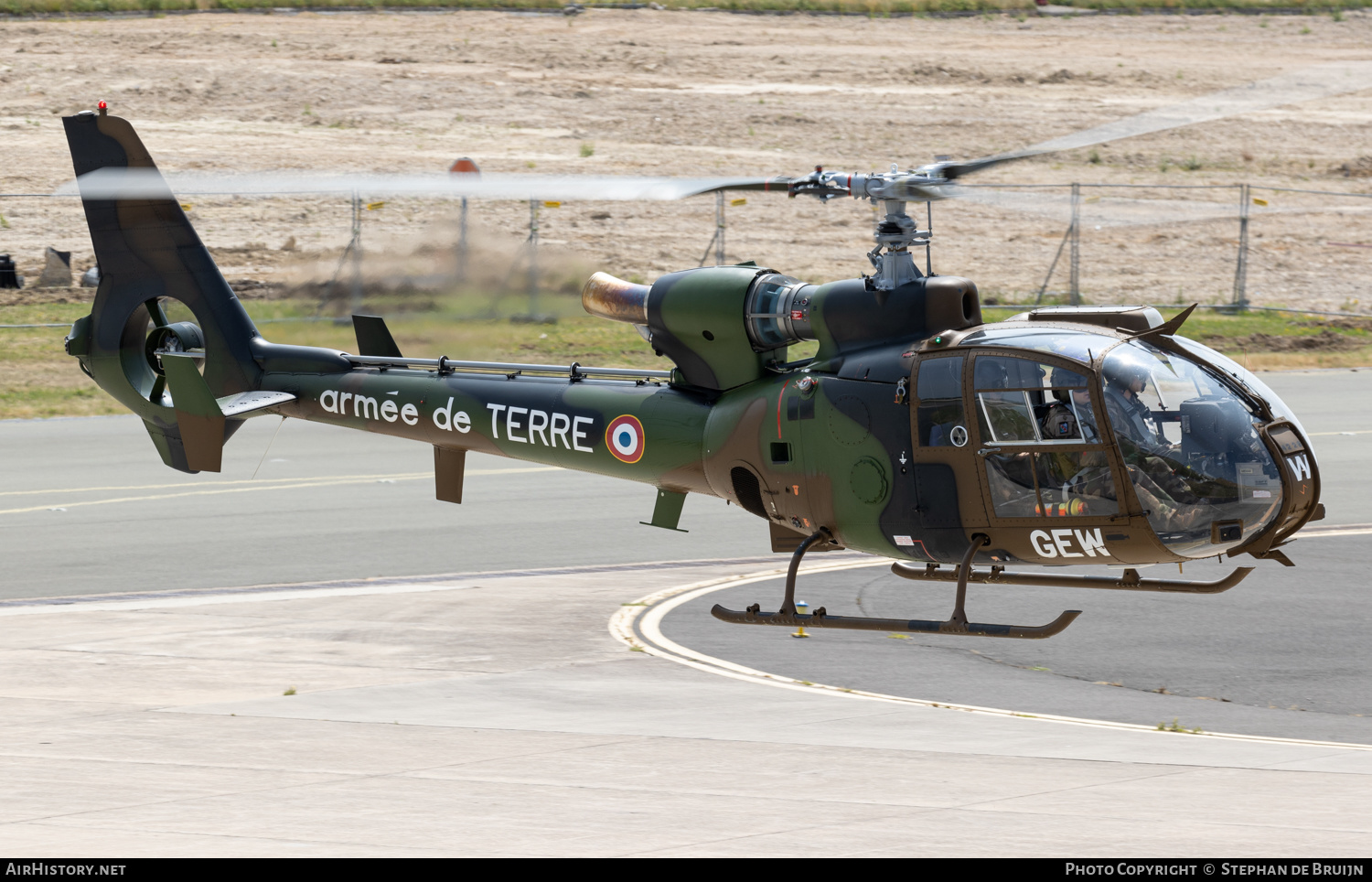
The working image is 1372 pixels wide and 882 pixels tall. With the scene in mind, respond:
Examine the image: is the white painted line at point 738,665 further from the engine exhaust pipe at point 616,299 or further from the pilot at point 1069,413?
the engine exhaust pipe at point 616,299

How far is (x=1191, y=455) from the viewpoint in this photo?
12016mm

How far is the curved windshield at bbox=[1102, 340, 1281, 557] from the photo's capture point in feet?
39.1

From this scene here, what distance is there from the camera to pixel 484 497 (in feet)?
82.5

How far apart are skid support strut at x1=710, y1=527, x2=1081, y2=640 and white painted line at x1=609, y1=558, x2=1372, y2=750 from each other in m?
1.48

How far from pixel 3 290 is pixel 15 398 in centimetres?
830

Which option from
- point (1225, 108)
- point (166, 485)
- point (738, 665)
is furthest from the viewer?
point (166, 485)

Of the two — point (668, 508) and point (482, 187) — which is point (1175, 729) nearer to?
point (668, 508)

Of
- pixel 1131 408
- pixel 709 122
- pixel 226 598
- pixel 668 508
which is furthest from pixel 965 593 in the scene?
pixel 709 122

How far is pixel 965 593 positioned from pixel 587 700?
12.1ft

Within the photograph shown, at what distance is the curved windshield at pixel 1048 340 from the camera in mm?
12406

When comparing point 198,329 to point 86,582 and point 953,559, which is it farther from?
point 953,559

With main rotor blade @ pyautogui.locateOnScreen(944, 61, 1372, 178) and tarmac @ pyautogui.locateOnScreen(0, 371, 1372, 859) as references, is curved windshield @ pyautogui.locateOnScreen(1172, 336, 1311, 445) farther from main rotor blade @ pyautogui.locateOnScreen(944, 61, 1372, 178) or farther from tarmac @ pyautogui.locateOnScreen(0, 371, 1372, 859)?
tarmac @ pyautogui.locateOnScreen(0, 371, 1372, 859)

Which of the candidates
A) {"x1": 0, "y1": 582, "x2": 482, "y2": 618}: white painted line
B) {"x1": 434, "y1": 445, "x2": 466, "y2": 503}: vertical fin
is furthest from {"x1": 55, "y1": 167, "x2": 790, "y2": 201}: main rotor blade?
{"x1": 0, "y1": 582, "x2": 482, "y2": 618}: white painted line

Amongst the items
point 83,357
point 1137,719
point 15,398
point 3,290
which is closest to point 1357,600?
point 1137,719
